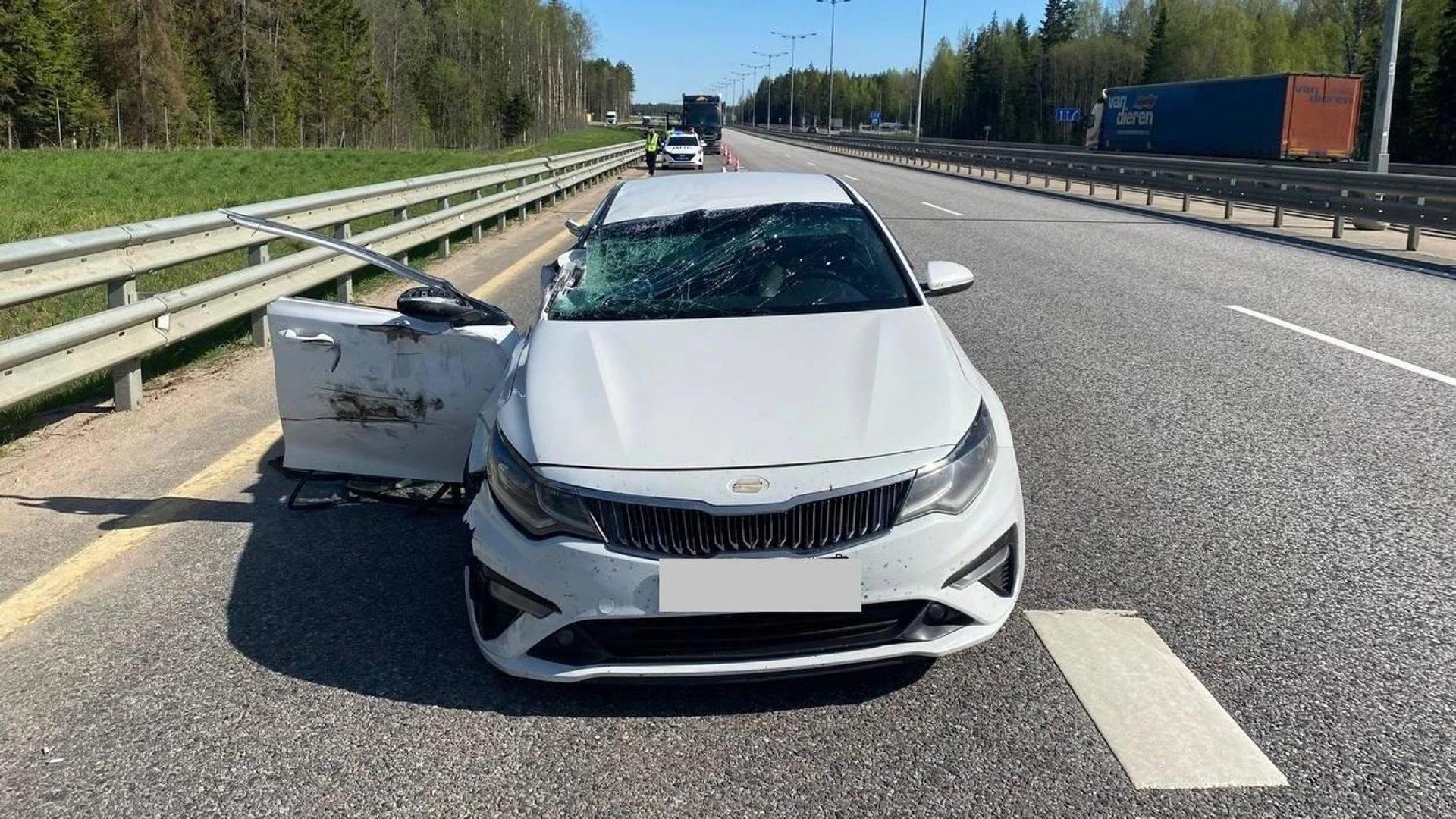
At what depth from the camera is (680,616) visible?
9.57ft

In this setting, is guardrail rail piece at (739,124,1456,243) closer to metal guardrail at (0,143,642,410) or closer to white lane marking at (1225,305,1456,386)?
white lane marking at (1225,305,1456,386)

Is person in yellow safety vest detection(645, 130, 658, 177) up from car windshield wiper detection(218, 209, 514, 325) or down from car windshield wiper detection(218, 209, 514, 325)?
up

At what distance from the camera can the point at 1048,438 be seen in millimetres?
5836

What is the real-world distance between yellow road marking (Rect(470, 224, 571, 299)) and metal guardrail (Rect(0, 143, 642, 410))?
96 cm

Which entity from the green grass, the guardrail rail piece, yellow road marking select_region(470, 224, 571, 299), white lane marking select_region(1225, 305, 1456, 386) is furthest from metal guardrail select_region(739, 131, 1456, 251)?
the green grass

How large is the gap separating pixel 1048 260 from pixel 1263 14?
103 metres

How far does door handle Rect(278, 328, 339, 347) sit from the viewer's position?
433cm

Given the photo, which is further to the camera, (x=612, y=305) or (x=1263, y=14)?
(x=1263, y=14)

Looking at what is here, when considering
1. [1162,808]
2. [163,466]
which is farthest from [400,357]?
[1162,808]

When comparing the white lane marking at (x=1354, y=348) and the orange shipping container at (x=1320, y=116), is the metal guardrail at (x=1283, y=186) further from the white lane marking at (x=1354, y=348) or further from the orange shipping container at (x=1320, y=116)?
the orange shipping container at (x=1320, y=116)

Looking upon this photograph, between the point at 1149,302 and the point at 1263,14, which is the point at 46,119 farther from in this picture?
the point at 1263,14

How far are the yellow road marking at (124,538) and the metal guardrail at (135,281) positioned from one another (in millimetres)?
839

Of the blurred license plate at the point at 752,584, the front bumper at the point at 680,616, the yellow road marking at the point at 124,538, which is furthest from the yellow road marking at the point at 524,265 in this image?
the blurred license plate at the point at 752,584

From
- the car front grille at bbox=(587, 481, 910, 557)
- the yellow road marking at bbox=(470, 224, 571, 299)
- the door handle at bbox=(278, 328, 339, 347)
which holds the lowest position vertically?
the yellow road marking at bbox=(470, 224, 571, 299)
